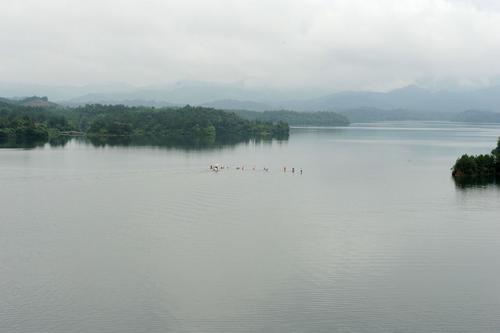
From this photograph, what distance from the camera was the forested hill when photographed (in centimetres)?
6084

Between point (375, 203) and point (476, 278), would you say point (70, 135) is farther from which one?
point (476, 278)

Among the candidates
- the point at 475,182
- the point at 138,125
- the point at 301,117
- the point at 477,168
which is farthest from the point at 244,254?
the point at 301,117

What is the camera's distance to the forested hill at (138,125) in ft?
200

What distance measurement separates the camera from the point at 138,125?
7206 centimetres

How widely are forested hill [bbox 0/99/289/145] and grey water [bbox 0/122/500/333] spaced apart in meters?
32.2

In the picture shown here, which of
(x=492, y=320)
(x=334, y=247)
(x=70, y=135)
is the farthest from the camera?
(x=70, y=135)

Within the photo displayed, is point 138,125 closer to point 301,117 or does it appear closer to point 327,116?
point 301,117

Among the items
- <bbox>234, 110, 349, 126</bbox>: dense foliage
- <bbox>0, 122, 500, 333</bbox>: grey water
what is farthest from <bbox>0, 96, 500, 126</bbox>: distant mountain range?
<bbox>0, 122, 500, 333</bbox>: grey water

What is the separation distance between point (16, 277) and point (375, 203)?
14621 mm

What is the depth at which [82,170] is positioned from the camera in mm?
32344

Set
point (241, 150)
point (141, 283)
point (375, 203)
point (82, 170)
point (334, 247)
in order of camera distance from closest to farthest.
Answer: point (141, 283) → point (334, 247) → point (375, 203) → point (82, 170) → point (241, 150)

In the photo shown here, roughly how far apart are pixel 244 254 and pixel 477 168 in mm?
21470

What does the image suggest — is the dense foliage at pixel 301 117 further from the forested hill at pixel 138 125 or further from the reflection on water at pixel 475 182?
the reflection on water at pixel 475 182

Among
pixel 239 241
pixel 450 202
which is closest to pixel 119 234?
pixel 239 241
